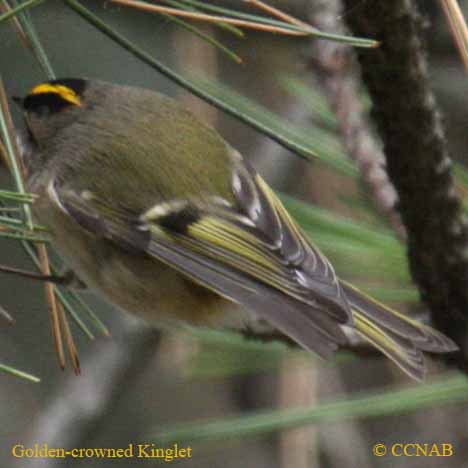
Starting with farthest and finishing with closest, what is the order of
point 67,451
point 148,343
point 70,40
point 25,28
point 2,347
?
point 70,40, point 2,347, point 148,343, point 67,451, point 25,28

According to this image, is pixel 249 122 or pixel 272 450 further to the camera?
pixel 272 450

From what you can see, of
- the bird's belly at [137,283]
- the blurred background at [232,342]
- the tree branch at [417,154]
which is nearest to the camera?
the tree branch at [417,154]

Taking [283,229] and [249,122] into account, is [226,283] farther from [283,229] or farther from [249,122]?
[249,122]

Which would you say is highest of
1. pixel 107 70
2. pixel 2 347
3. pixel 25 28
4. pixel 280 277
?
pixel 25 28

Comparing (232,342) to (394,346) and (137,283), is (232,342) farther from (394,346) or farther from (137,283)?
(394,346)

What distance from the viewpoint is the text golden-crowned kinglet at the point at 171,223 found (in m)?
1.21

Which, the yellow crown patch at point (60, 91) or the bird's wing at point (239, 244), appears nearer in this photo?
the bird's wing at point (239, 244)

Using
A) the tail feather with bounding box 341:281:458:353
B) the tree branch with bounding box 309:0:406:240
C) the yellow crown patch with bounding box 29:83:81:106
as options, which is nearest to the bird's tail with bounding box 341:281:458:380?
the tail feather with bounding box 341:281:458:353

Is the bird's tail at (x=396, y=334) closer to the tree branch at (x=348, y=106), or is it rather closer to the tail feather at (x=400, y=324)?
the tail feather at (x=400, y=324)

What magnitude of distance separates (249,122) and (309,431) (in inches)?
43.4

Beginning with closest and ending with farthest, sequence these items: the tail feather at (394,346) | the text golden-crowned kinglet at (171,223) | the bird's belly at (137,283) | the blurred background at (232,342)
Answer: the tail feather at (394,346) < the text golden-crowned kinglet at (171,223) < the bird's belly at (137,283) < the blurred background at (232,342)

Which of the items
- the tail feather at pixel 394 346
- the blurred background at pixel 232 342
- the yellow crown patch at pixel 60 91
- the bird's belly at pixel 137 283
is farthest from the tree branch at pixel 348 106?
the yellow crown patch at pixel 60 91

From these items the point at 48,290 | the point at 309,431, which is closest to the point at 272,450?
the point at 309,431

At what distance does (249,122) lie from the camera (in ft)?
2.96
